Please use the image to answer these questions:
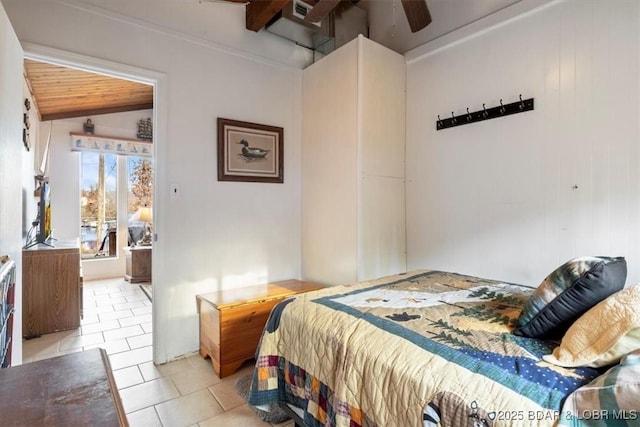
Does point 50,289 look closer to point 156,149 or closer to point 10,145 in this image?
point 156,149

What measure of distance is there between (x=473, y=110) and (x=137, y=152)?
550 cm

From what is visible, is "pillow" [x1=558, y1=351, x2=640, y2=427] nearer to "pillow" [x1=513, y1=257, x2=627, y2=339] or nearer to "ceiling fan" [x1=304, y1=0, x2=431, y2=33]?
"pillow" [x1=513, y1=257, x2=627, y2=339]

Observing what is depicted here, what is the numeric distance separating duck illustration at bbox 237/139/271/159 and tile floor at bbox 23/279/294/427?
1.80 metres

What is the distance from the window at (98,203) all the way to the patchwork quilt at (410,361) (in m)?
5.42

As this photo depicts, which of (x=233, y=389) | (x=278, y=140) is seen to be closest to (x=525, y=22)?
(x=278, y=140)

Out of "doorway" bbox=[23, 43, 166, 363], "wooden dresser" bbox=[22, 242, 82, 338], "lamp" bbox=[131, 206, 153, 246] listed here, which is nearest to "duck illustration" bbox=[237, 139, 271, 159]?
"doorway" bbox=[23, 43, 166, 363]

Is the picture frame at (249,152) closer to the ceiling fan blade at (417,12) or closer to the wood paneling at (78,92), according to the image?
the ceiling fan blade at (417,12)

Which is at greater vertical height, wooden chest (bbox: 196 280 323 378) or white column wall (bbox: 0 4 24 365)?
white column wall (bbox: 0 4 24 365)

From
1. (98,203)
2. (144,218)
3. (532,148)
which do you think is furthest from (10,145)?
(98,203)

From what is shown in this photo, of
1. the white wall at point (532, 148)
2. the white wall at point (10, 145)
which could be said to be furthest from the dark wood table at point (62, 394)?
the white wall at point (532, 148)

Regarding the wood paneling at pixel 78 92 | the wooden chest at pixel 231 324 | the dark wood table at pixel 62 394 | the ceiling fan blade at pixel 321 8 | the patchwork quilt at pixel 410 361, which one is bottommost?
the wooden chest at pixel 231 324

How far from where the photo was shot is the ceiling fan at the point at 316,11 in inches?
79.6

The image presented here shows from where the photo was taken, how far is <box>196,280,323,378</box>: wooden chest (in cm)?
237

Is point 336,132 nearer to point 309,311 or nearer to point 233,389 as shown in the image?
point 309,311
